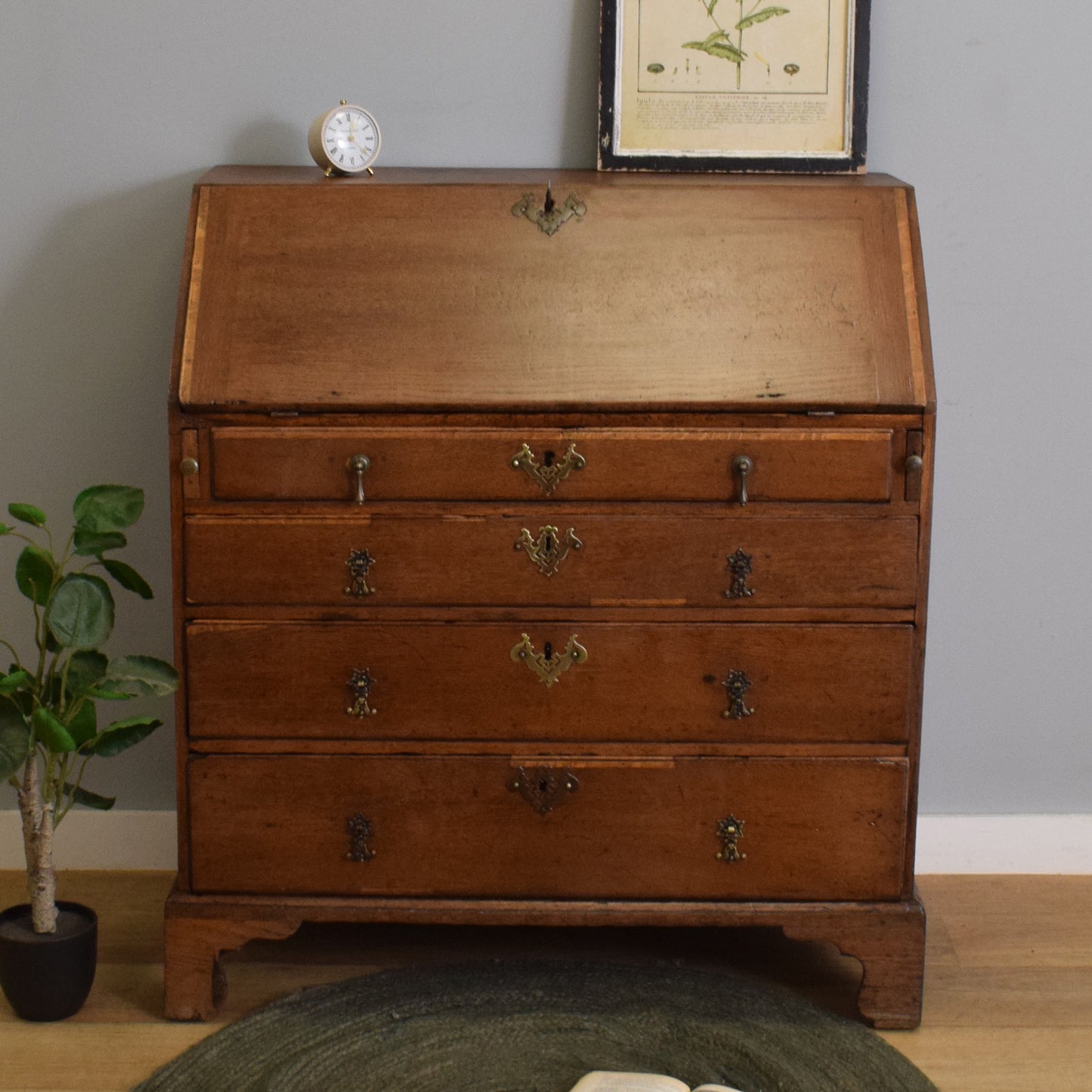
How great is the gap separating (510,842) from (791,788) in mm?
493

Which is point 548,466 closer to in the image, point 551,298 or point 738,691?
point 551,298

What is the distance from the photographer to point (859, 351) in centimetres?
231

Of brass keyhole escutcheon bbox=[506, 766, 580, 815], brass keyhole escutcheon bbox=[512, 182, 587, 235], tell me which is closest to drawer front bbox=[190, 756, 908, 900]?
brass keyhole escutcheon bbox=[506, 766, 580, 815]

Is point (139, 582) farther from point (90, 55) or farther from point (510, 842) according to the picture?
point (90, 55)

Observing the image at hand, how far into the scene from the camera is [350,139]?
2523 mm

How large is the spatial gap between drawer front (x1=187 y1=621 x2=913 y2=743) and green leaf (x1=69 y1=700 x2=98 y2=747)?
0.56ft

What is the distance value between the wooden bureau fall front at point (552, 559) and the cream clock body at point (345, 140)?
11cm

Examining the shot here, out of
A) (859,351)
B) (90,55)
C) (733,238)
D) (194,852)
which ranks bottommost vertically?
(194,852)

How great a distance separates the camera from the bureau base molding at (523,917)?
241 centimetres

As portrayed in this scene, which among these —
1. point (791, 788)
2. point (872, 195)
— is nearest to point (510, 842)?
point (791, 788)

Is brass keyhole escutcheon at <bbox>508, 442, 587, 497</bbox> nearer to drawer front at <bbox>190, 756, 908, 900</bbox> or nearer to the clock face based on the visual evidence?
drawer front at <bbox>190, 756, 908, 900</bbox>

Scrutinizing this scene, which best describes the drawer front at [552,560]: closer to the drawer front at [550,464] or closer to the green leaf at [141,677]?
the drawer front at [550,464]

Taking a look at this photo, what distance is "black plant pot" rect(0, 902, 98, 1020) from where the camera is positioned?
7.87 ft

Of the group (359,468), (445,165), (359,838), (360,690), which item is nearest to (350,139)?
(445,165)
